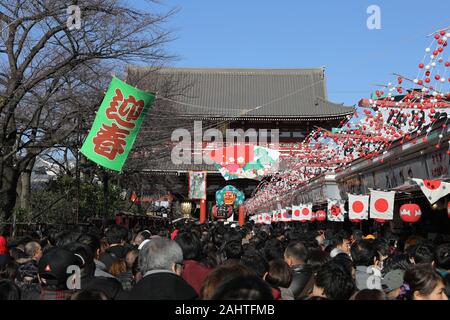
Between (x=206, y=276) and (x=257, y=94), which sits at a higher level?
(x=257, y=94)

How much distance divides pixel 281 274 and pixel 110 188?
1851 cm

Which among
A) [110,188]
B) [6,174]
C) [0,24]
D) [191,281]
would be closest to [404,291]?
[191,281]

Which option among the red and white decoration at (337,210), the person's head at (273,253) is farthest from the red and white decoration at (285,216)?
the person's head at (273,253)

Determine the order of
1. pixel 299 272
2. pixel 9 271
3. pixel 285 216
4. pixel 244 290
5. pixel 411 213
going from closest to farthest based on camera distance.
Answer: pixel 244 290 < pixel 299 272 < pixel 9 271 < pixel 411 213 < pixel 285 216

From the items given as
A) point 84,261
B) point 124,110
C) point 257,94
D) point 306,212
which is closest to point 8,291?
point 84,261

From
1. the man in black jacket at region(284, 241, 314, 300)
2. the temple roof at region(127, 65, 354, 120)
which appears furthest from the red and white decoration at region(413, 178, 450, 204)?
the temple roof at region(127, 65, 354, 120)

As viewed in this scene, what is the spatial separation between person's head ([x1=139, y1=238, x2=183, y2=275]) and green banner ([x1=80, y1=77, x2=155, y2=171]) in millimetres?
5535

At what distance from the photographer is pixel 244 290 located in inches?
111

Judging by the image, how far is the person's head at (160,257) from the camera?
4375 millimetres

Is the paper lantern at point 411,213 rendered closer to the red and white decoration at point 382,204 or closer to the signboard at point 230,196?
the red and white decoration at point 382,204

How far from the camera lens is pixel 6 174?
A: 45.1 ft

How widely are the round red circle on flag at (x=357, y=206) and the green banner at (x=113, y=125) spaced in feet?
17.8

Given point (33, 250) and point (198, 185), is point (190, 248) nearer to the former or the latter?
point (33, 250)

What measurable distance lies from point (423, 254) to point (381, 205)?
5.46 m
